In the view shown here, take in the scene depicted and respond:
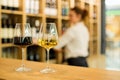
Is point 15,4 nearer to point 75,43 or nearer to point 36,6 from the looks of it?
point 36,6

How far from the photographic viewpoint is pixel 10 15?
8.11ft

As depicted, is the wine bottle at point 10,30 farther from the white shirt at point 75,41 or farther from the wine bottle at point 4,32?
the white shirt at point 75,41

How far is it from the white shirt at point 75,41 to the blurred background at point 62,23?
0.34m

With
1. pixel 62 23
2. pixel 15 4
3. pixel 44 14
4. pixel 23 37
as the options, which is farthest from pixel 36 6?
pixel 23 37

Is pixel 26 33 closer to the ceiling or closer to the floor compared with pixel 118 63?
closer to the ceiling

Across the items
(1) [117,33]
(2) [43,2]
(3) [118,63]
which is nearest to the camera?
(2) [43,2]

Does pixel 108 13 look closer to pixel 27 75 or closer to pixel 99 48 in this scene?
pixel 99 48

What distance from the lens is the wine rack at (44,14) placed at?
240 cm

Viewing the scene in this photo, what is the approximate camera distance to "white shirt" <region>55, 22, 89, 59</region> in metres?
2.39

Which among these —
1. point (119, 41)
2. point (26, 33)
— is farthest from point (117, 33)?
point (26, 33)

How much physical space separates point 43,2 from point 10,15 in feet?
1.38

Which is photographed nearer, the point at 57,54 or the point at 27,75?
the point at 27,75

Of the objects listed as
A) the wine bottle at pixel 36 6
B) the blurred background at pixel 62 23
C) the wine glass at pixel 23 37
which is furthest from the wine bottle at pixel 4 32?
the wine glass at pixel 23 37

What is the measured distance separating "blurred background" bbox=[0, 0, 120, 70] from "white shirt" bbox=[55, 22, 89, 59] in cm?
34
